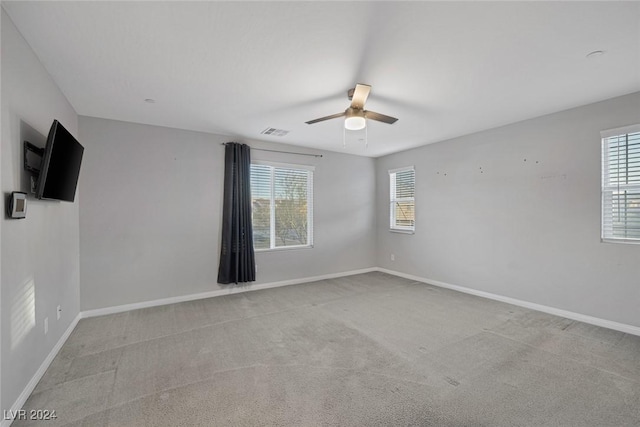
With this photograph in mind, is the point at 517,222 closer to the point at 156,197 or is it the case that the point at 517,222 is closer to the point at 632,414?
the point at 632,414

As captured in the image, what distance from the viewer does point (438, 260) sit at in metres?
5.05

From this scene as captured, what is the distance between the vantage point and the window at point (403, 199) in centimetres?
560

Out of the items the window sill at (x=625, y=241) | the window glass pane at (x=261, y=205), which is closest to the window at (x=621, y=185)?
the window sill at (x=625, y=241)

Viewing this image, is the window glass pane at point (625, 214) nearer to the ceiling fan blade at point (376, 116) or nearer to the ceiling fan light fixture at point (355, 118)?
the ceiling fan blade at point (376, 116)

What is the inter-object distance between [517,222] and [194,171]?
4782mm

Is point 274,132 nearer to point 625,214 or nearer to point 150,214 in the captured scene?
point 150,214

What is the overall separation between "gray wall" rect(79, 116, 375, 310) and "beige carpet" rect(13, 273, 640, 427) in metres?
0.49

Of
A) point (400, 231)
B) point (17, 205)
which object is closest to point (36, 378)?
point (17, 205)

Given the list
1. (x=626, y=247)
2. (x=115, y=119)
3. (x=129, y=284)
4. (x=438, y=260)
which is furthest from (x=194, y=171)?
(x=626, y=247)

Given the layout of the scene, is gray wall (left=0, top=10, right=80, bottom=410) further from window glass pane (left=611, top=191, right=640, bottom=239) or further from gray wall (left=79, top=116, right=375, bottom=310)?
window glass pane (left=611, top=191, right=640, bottom=239)

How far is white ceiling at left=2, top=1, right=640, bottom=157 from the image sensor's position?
5.93ft

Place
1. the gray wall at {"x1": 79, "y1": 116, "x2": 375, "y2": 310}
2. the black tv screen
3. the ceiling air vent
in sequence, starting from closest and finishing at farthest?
the black tv screen < the gray wall at {"x1": 79, "y1": 116, "x2": 375, "y2": 310} < the ceiling air vent

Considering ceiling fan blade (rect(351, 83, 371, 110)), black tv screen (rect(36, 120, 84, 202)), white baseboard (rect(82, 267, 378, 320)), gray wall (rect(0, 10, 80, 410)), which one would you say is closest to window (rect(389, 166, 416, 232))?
white baseboard (rect(82, 267, 378, 320))

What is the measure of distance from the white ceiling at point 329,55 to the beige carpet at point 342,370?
258cm
